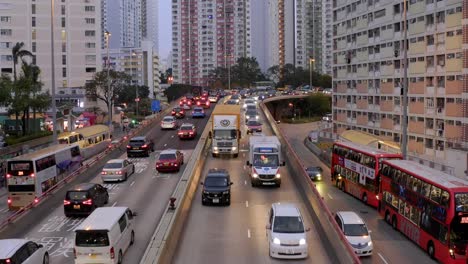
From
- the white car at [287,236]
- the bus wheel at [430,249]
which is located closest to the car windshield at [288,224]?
the white car at [287,236]

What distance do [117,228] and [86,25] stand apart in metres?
94.2

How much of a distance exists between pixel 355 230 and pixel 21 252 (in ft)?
47.0

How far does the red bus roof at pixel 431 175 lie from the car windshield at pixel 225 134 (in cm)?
1647

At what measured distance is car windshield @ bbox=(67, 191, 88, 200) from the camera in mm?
30141

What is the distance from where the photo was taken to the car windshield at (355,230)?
2665 centimetres

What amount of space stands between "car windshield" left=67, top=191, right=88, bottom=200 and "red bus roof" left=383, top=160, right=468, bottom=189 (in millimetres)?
16114

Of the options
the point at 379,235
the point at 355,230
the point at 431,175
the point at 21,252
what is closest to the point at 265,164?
the point at 379,235

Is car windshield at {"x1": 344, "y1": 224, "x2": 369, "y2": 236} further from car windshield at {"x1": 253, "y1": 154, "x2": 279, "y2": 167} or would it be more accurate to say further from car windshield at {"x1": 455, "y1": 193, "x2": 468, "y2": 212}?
car windshield at {"x1": 253, "y1": 154, "x2": 279, "y2": 167}

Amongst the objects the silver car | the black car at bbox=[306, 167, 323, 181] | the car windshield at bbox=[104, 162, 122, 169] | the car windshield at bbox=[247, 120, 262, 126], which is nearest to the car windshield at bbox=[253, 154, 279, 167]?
the silver car

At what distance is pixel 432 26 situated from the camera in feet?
197

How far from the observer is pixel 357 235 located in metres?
26.6

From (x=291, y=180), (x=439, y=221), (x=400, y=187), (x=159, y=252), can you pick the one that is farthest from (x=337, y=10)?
(x=159, y=252)

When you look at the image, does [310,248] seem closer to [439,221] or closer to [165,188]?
[439,221]

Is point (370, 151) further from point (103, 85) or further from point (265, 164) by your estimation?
point (103, 85)
